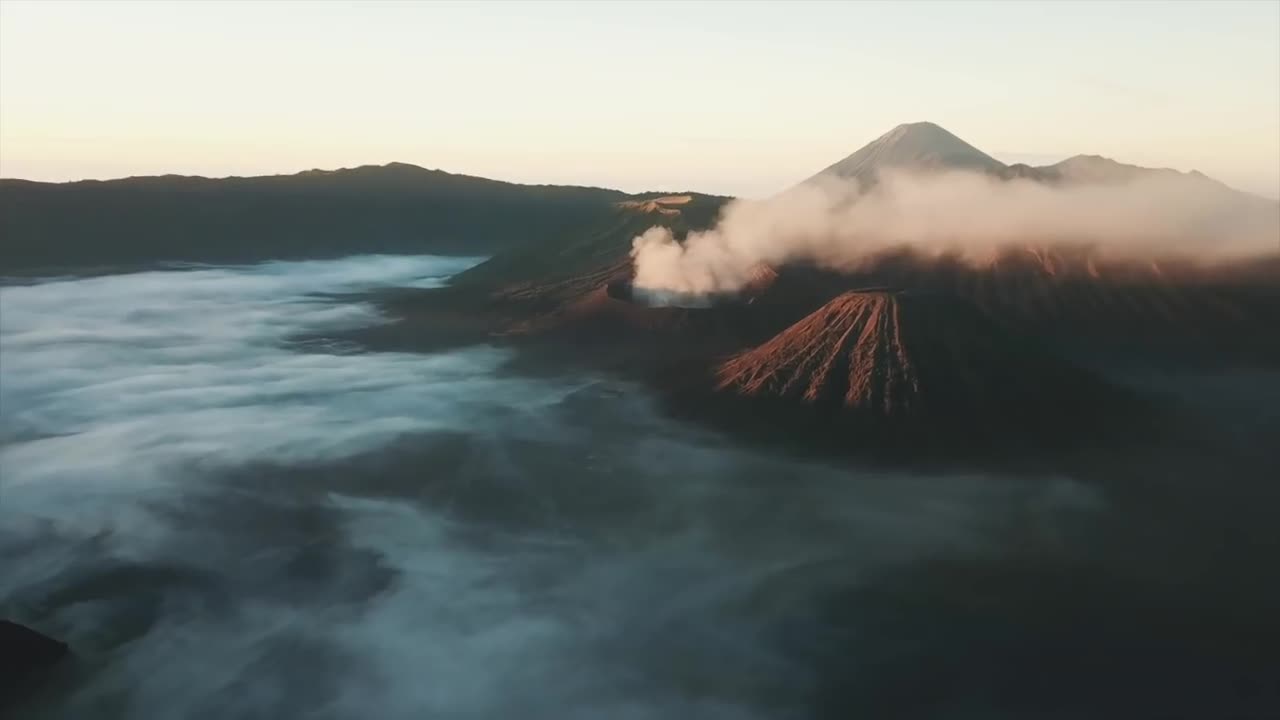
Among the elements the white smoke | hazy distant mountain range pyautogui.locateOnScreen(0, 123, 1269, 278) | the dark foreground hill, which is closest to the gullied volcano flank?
the white smoke

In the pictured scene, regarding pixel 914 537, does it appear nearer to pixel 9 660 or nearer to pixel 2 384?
pixel 9 660

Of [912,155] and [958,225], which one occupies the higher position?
[912,155]

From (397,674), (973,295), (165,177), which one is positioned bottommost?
(397,674)

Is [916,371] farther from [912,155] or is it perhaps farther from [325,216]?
[325,216]

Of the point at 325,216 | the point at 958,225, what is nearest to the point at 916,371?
the point at 958,225

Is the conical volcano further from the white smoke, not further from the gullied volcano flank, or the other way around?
the gullied volcano flank

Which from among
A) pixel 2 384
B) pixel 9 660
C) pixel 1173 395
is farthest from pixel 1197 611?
pixel 2 384

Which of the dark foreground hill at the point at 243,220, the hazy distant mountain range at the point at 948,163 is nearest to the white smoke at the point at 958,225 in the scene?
the hazy distant mountain range at the point at 948,163
